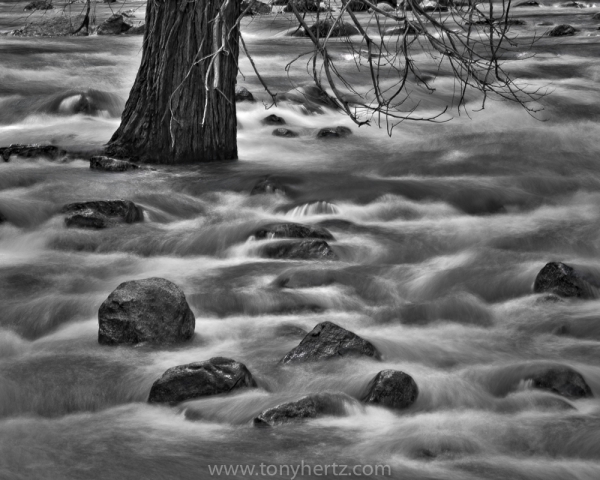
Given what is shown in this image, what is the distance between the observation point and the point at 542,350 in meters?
5.31

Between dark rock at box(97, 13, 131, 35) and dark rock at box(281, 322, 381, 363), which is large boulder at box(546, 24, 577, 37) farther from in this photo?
dark rock at box(281, 322, 381, 363)

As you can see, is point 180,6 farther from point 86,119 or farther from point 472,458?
point 472,458

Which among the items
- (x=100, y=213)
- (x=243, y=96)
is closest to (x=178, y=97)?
(x=100, y=213)

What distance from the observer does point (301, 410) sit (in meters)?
4.25

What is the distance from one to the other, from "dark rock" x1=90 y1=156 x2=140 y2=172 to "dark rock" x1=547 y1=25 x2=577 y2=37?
10310mm

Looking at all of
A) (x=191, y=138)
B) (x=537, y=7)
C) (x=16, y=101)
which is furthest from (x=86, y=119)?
(x=537, y=7)

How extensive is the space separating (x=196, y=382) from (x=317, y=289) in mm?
1722

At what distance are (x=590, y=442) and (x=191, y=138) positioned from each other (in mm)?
5065

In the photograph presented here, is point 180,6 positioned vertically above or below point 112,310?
above

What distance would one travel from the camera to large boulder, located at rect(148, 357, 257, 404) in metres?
4.43

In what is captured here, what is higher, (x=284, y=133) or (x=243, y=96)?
(x=243, y=96)

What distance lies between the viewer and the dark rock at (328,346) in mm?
4879

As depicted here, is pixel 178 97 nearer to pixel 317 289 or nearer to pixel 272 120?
pixel 272 120

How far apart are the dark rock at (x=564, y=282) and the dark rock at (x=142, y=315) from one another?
2453 millimetres
